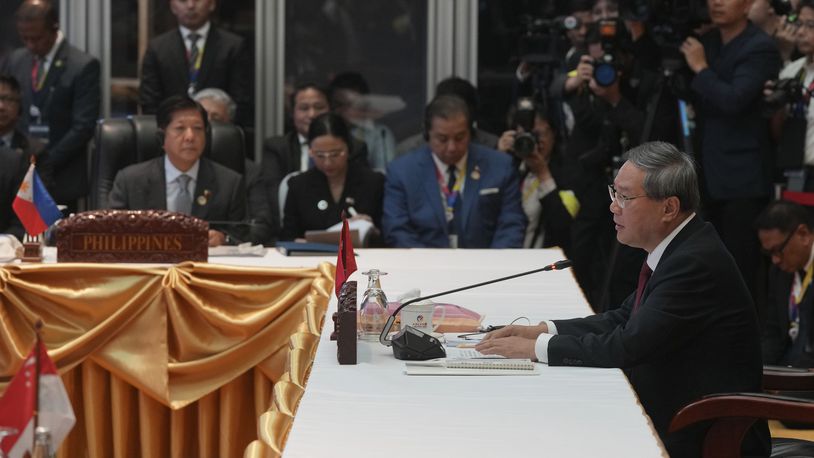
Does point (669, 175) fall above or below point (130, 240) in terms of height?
above

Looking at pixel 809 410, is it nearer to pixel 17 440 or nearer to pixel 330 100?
pixel 17 440

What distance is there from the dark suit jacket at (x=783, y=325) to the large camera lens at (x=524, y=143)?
113 cm

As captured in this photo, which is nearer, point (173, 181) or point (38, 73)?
point (173, 181)

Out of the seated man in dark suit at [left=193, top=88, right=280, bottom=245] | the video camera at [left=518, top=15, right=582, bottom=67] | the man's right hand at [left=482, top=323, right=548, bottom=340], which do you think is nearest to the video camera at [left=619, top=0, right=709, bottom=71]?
the video camera at [left=518, top=15, right=582, bottom=67]

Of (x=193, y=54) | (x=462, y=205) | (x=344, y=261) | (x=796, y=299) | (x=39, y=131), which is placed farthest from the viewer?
(x=193, y=54)

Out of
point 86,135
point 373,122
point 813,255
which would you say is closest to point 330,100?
point 373,122

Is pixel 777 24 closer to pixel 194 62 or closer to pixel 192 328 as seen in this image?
pixel 194 62

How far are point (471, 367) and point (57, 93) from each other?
13.2 ft

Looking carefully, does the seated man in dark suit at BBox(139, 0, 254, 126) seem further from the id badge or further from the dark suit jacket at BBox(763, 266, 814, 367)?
the dark suit jacket at BBox(763, 266, 814, 367)

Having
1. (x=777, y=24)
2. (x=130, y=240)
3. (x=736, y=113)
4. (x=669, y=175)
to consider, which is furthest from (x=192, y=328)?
(x=777, y=24)

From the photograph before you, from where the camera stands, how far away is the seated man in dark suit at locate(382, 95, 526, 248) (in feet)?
17.0

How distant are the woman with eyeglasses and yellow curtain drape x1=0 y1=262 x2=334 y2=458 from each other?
59.9 inches

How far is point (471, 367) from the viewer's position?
262 centimetres

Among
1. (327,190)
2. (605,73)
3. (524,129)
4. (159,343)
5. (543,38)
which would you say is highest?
(543,38)
